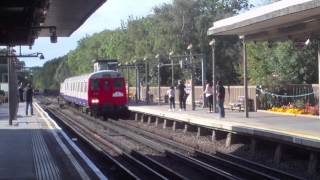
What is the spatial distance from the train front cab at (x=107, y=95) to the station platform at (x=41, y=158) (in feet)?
44.4

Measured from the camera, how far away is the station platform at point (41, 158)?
49.2ft

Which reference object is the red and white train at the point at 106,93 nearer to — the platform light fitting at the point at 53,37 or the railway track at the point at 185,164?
the railway track at the point at 185,164

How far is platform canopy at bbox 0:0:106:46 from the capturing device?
1670 cm

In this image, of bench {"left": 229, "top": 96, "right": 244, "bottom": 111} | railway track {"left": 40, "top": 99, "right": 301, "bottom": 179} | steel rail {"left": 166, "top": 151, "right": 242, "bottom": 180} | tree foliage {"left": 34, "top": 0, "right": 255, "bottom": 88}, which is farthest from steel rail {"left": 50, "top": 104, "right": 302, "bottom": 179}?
tree foliage {"left": 34, "top": 0, "right": 255, "bottom": 88}

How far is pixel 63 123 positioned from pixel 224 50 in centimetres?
3795

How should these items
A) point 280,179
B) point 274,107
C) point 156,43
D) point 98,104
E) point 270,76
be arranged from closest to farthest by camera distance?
point 280,179 < point 274,107 < point 98,104 < point 270,76 < point 156,43

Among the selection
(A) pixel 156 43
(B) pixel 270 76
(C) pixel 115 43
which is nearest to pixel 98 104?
(B) pixel 270 76

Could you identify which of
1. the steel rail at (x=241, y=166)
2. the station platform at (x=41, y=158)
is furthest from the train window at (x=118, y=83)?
the steel rail at (x=241, y=166)

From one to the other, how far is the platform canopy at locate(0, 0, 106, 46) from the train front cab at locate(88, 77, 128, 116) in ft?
56.4

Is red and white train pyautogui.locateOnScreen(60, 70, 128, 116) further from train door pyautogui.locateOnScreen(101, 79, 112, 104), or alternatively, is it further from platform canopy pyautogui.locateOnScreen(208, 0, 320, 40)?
platform canopy pyautogui.locateOnScreen(208, 0, 320, 40)

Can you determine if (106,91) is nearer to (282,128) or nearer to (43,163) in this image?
(282,128)

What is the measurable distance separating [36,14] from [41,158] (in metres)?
4.05

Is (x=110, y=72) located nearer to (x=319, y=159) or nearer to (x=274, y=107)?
→ (x=274, y=107)

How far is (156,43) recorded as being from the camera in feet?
240
